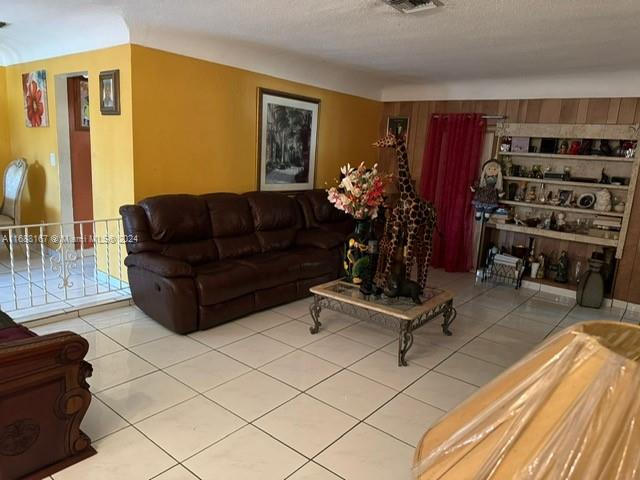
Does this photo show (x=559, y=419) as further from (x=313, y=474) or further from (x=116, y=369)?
(x=116, y=369)

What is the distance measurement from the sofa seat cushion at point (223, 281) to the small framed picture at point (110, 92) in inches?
63.4

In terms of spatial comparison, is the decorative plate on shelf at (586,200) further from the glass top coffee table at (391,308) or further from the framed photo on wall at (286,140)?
the framed photo on wall at (286,140)

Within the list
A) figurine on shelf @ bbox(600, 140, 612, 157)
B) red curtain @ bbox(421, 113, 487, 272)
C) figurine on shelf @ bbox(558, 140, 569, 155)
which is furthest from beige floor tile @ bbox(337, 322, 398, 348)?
figurine on shelf @ bbox(600, 140, 612, 157)

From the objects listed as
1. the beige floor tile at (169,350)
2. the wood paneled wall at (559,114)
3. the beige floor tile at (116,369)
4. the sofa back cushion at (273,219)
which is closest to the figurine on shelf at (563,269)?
the wood paneled wall at (559,114)

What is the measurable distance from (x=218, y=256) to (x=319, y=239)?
1.17 metres

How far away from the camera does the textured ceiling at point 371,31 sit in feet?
9.60

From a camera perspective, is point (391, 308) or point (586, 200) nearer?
point (391, 308)

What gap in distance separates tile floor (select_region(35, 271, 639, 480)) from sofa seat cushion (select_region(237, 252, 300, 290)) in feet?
0.99

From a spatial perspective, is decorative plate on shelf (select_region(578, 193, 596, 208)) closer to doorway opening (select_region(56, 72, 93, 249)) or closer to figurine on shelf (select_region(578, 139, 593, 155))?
figurine on shelf (select_region(578, 139, 593, 155))

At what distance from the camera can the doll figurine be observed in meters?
5.34

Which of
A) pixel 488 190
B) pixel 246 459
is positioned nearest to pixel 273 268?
pixel 246 459

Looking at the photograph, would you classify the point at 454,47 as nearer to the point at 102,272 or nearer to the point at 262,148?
the point at 262,148

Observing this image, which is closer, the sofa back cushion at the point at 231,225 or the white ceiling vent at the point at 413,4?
the white ceiling vent at the point at 413,4

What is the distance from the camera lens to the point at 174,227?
3795 millimetres
